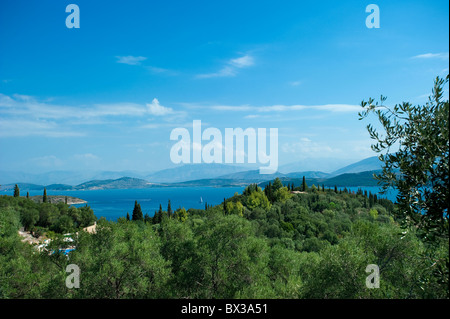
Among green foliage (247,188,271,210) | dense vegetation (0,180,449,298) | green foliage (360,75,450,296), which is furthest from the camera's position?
green foliage (247,188,271,210)

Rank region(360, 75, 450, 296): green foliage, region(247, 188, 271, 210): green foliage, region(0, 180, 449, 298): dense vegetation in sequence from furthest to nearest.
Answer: region(247, 188, 271, 210): green foliage → region(0, 180, 449, 298): dense vegetation → region(360, 75, 450, 296): green foliage

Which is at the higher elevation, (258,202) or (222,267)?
(222,267)

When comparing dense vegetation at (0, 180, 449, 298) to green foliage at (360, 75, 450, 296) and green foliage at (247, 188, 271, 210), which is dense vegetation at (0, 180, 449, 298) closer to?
green foliage at (360, 75, 450, 296)

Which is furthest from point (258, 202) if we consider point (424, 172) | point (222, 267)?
point (424, 172)

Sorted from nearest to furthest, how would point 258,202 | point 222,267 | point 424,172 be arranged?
point 424,172 < point 222,267 < point 258,202

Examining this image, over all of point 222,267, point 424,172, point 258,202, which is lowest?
point 258,202

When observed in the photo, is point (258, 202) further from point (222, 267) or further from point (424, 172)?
point (424, 172)

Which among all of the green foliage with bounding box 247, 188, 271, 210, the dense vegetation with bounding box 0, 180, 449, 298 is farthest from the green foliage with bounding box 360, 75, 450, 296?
the green foliage with bounding box 247, 188, 271, 210


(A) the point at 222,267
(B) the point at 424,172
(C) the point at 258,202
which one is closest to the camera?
(B) the point at 424,172

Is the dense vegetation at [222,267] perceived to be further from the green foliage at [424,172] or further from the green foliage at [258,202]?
the green foliage at [258,202]

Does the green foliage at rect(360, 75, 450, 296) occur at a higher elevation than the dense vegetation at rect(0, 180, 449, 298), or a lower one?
higher

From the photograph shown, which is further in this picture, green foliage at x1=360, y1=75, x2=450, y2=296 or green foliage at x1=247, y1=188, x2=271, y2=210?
green foliage at x1=247, y1=188, x2=271, y2=210

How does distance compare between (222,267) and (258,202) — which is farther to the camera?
(258,202)
